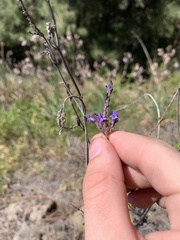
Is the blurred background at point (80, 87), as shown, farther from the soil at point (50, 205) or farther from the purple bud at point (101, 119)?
the purple bud at point (101, 119)

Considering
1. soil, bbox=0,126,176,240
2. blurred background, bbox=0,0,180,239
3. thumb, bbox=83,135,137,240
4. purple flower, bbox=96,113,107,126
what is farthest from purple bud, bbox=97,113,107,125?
soil, bbox=0,126,176,240

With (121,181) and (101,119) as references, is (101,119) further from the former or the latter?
(121,181)

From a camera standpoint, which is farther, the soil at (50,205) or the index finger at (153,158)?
the soil at (50,205)

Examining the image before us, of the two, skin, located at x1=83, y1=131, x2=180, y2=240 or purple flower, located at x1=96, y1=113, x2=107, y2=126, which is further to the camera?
purple flower, located at x1=96, y1=113, x2=107, y2=126

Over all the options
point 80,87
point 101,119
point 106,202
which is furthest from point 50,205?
point 80,87

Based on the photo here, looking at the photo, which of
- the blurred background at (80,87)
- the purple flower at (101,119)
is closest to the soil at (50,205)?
the blurred background at (80,87)

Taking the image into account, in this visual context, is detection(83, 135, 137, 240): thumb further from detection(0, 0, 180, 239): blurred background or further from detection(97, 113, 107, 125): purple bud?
detection(0, 0, 180, 239): blurred background
